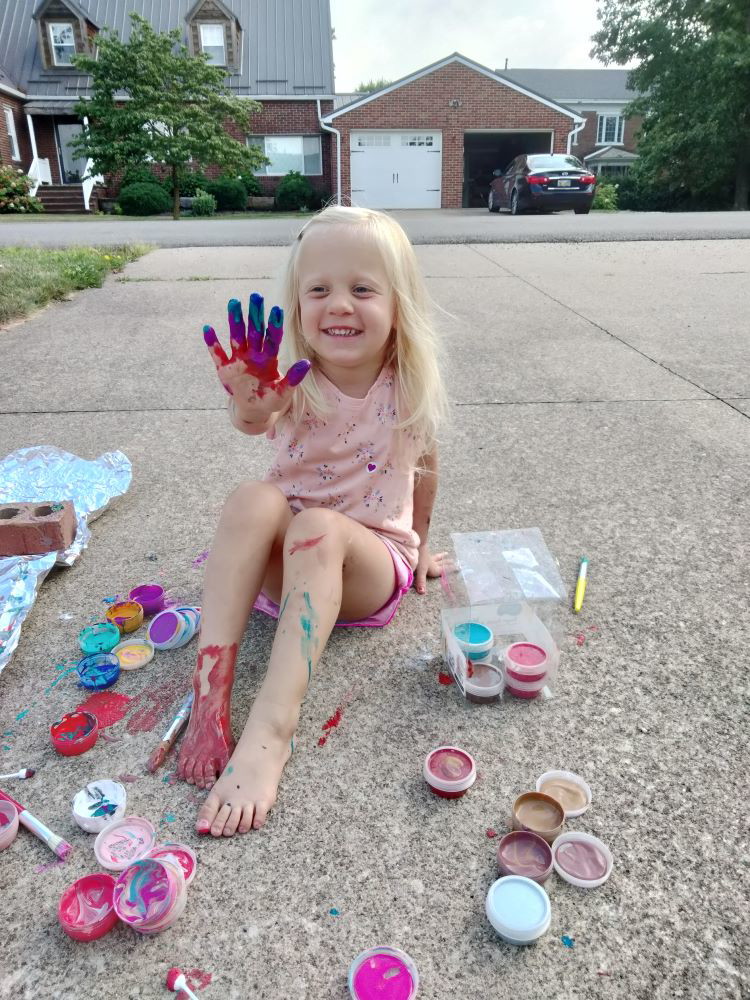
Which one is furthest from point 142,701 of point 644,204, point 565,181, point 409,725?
point 644,204

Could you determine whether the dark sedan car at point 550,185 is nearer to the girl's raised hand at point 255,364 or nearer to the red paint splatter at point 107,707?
the girl's raised hand at point 255,364

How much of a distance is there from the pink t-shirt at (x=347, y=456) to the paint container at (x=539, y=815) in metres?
0.82

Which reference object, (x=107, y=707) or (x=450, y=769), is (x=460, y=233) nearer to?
(x=107, y=707)

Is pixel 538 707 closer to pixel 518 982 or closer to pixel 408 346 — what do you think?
pixel 518 982

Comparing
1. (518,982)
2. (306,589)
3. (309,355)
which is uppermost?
(309,355)

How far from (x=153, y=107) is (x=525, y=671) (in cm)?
2328

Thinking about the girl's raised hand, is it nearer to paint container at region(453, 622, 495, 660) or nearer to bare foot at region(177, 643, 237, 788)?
bare foot at region(177, 643, 237, 788)

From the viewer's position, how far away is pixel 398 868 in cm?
131

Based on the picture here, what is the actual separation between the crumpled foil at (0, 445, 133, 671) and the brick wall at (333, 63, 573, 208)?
77.3ft

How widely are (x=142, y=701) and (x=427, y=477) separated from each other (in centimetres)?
95

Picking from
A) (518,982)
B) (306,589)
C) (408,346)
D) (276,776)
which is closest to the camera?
(518,982)

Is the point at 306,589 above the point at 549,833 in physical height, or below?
above

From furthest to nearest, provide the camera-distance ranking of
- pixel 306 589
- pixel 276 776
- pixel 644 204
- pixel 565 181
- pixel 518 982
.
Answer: pixel 644 204
pixel 565 181
pixel 306 589
pixel 276 776
pixel 518 982

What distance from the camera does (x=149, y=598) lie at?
6.81 ft
